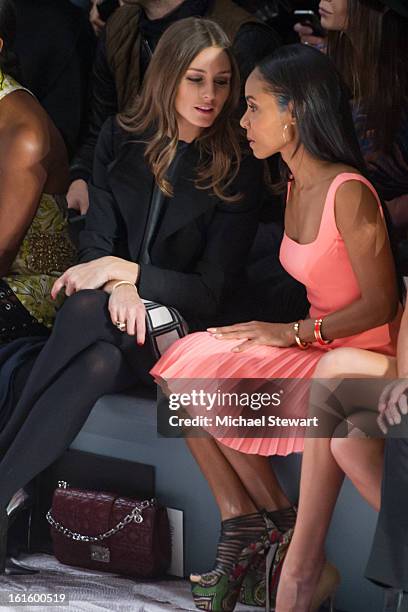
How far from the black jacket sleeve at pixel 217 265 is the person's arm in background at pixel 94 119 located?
0.41m

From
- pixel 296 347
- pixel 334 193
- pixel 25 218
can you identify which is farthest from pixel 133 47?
pixel 296 347

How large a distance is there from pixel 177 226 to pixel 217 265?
0.49 feet

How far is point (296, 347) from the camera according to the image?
287 centimetres

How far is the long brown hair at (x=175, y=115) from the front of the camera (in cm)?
300

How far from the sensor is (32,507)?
336 cm

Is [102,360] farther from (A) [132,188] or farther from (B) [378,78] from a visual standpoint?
(B) [378,78]

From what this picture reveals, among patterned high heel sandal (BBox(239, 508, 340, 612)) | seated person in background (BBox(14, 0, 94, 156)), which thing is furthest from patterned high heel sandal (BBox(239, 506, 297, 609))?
seated person in background (BBox(14, 0, 94, 156))

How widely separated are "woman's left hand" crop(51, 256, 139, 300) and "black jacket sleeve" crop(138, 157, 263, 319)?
4 centimetres

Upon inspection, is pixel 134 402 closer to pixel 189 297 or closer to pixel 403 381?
pixel 189 297

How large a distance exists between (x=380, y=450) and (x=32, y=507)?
1155mm

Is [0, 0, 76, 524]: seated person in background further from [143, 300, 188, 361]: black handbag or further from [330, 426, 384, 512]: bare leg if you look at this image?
[330, 426, 384, 512]: bare leg

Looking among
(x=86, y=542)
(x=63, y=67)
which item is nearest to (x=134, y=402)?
(x=86, y=542)

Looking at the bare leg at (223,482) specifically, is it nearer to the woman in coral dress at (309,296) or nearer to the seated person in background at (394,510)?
the woman in coral dress at (309,296)

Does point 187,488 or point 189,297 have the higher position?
point 189,297
